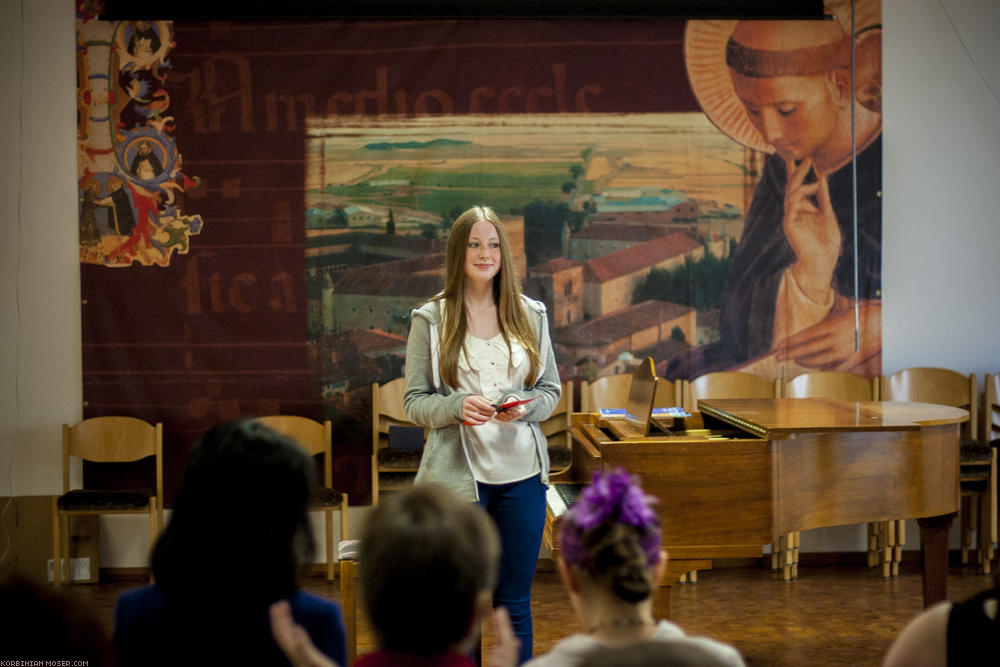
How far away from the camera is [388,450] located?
188 inches

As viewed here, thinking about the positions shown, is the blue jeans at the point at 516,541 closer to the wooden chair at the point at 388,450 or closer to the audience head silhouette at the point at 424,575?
the audience head silhouette at the point at 424,575

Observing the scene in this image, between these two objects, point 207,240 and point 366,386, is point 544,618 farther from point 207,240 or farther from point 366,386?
point 207,240

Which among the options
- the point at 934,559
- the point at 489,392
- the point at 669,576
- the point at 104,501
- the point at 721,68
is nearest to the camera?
the point at 489,392

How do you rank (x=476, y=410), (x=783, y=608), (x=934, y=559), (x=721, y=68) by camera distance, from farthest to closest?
(x=721, y=68)
(x=783, y=608)
(x=934, y=559)
(x=476, y=410)

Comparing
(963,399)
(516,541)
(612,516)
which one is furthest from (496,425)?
(963,399)

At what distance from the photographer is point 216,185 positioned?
16.1ft

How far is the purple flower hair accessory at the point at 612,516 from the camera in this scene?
4.75 ft

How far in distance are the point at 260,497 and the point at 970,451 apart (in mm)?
Result: 4251

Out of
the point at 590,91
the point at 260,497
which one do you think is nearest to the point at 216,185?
the point at 590,91

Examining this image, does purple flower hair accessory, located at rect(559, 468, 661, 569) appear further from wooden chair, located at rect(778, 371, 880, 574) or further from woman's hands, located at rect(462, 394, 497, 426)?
wooden chair, located at rect(778, 371, 880, 574)

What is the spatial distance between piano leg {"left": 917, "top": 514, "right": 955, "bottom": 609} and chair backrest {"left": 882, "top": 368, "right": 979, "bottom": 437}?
5.83 feet

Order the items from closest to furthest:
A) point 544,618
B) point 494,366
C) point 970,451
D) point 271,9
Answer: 1. point 494,366
2. point 544,618
3. point 970,451
4. point 271,9

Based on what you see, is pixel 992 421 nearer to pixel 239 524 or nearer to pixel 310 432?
pixel 310 432

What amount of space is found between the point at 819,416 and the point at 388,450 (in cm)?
241
